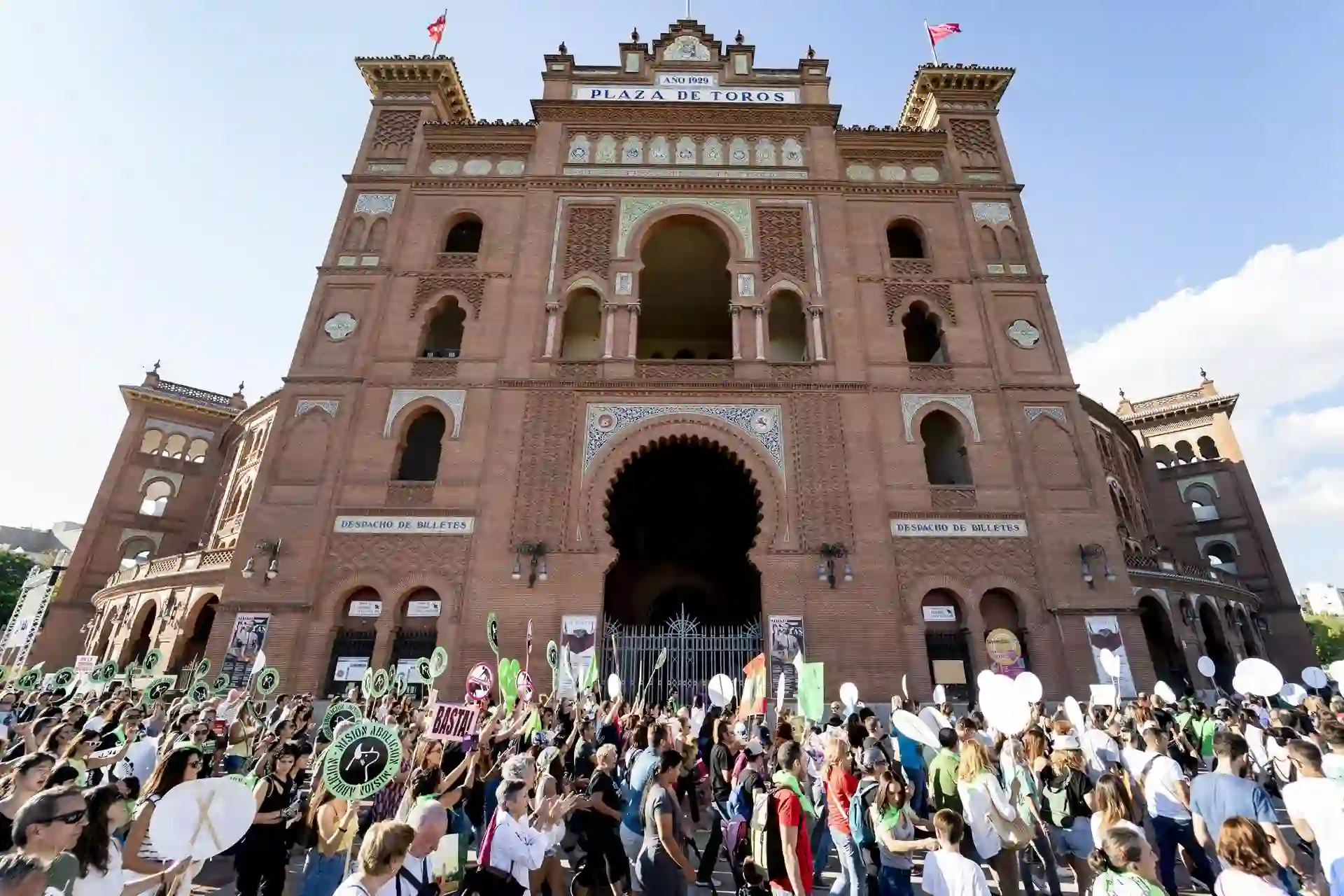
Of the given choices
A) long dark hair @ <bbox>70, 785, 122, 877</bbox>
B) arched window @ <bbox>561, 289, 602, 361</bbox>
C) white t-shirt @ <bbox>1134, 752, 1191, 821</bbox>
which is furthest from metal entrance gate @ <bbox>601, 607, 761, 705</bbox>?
long dark hair @ <bbox>70, 785, 122, 877</bbox>

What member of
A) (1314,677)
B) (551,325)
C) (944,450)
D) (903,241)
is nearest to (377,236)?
(551,325)

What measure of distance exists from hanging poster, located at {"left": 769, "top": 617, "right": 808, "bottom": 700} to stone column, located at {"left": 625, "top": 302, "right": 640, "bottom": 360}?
819 cm

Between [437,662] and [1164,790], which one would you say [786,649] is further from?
[1164,790]

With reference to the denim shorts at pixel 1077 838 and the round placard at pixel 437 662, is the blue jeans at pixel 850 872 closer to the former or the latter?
the denim shorts at pixel 1077 838

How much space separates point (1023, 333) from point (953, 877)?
18.8 m

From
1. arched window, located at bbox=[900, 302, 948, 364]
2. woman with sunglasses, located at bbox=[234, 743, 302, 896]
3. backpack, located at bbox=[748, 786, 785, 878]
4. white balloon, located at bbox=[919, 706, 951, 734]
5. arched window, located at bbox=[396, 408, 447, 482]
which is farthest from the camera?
arched window, located at bbox=[396, 408, 447, 482]

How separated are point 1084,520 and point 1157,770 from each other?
1289 cm

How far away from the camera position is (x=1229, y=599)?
24422mm

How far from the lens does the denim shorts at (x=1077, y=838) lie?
541 centimetres

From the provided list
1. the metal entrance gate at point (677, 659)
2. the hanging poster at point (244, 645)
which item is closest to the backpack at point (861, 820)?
the metal entrance gate at point (677, 659)

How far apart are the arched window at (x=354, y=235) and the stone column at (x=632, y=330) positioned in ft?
28.0

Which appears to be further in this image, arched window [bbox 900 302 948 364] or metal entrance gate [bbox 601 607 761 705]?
arched window [bbox 900 302 948 364]

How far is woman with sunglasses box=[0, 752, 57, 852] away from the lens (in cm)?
398

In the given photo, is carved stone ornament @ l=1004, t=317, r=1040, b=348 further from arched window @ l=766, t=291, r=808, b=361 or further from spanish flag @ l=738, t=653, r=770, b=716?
spanish flag @ l=738, t=653, r=770, b=716
